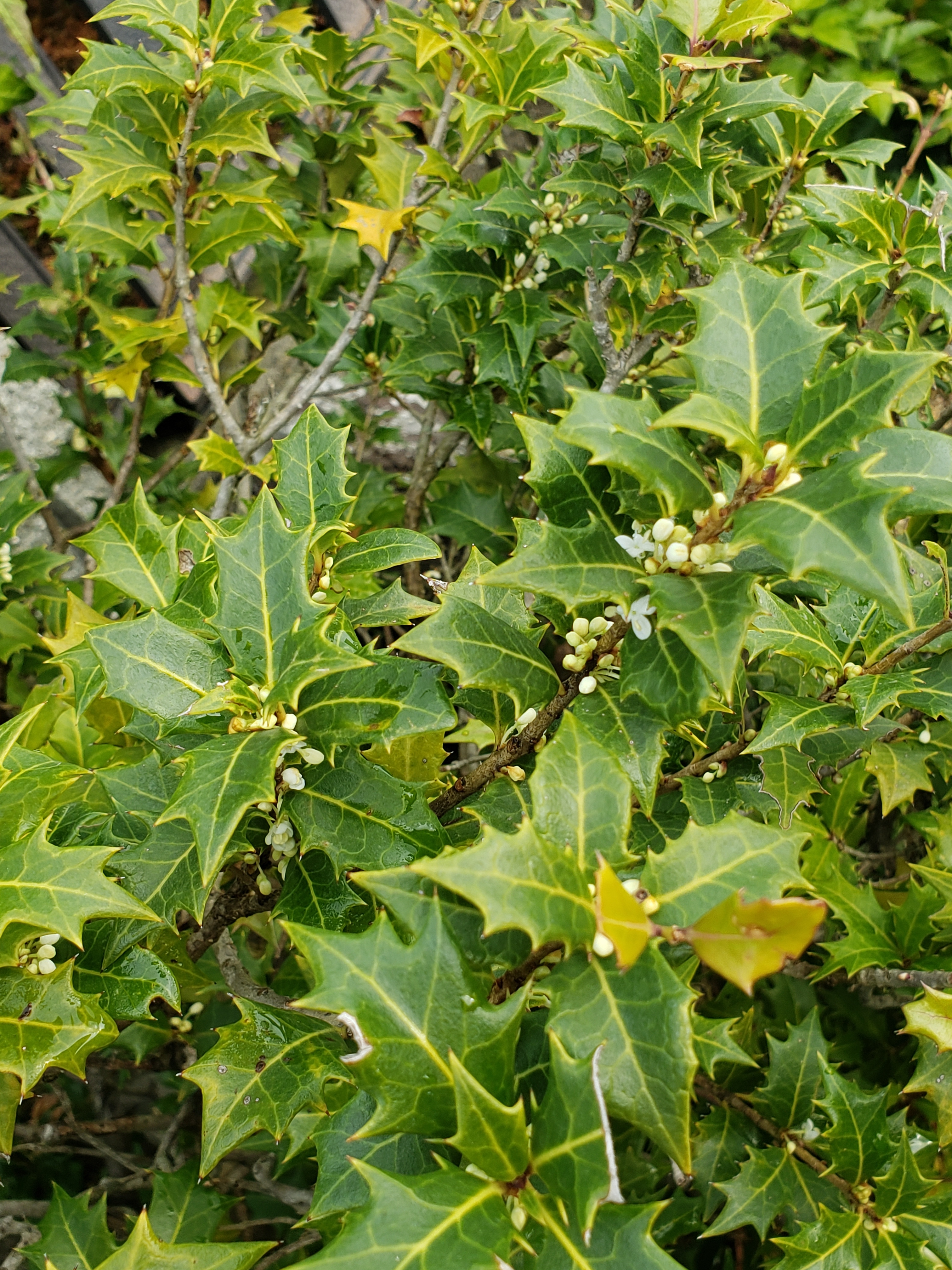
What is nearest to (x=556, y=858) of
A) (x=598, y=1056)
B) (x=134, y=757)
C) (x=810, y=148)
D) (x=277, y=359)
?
(x=598, y=1056)

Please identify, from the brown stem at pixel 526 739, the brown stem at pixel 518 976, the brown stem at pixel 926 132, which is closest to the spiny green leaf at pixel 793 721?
the brown stem at pixel 526 739

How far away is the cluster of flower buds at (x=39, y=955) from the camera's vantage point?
995 mm

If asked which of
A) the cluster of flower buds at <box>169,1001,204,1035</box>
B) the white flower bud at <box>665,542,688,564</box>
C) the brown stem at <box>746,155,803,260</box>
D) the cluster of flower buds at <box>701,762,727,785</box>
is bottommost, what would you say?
the cluster of flower buds at <box>169,1001,204,1035</box>

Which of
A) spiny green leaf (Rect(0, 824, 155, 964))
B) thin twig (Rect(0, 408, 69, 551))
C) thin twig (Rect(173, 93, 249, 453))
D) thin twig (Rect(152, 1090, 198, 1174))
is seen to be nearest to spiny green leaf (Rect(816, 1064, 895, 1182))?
spiny green leaf (Rect(0, 824, 155, 964))

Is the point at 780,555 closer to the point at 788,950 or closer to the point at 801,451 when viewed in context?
the point at 801,451

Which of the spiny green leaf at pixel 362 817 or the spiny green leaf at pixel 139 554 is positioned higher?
the spiny green leaf at pixel 139 554

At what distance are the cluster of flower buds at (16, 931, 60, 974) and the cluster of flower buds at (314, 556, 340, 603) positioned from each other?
447mm

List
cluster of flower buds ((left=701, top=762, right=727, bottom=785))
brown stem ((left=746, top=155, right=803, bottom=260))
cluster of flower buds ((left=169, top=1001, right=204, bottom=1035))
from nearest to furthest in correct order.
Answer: cluster of flower buds ((left=701, top=762, right=727, bottom=785)) → cluster of flower buds ((left=169, top=1001, right=204, bottom=1035)) → brown stem ((left=746, top=155, right=803, bottom=260))

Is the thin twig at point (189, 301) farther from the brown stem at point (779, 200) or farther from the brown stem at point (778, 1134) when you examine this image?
the brown stem at point (778, 1134)

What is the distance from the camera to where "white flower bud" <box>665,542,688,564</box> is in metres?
0.86

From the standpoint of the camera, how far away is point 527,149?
3.02m

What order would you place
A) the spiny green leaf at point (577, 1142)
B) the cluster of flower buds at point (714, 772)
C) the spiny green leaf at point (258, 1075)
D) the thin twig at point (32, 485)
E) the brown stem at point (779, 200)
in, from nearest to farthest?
the spiny green leaf at point (577, 1142), the spiny green leaf at point (258, 1075), the cluster of flower buds at point (714, 772), the brown stem at point (779, 200), the thin twig at point (32, 485)

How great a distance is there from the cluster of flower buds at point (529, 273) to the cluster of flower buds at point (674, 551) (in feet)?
3.23

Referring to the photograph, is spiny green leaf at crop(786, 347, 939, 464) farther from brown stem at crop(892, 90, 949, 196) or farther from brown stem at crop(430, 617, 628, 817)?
brown stem at crop(892, 90, 949, 196)
